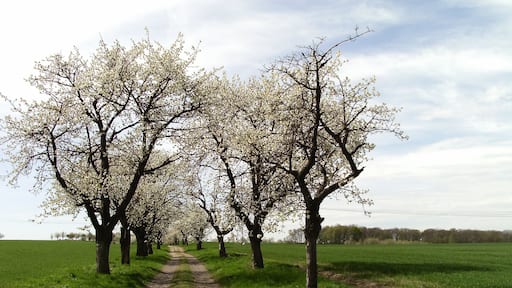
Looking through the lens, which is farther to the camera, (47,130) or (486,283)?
(486,283)

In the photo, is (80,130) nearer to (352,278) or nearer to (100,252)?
(100,252)

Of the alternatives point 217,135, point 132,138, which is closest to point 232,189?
point 217,135

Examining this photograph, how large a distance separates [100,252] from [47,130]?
28.2 ft

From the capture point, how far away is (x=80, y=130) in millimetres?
30109

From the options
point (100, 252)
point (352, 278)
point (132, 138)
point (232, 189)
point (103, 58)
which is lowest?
point (352, 278)

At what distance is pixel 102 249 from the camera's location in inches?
1170

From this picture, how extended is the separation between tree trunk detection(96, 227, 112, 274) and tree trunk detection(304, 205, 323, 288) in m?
14.8

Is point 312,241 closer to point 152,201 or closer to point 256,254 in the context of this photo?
point 256,254

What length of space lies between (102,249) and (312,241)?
15.5 metres

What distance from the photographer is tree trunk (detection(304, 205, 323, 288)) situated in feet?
68.7

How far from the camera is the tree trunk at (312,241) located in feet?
68.7

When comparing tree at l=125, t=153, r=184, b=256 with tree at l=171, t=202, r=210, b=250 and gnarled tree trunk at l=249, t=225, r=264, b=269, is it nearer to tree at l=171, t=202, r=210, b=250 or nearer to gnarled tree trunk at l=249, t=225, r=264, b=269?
tree at l=171, t=202, r=210, b=250

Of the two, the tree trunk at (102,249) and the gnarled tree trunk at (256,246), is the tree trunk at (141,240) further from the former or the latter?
the tree trunk at (102,249)

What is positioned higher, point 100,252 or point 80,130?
point 80,130
